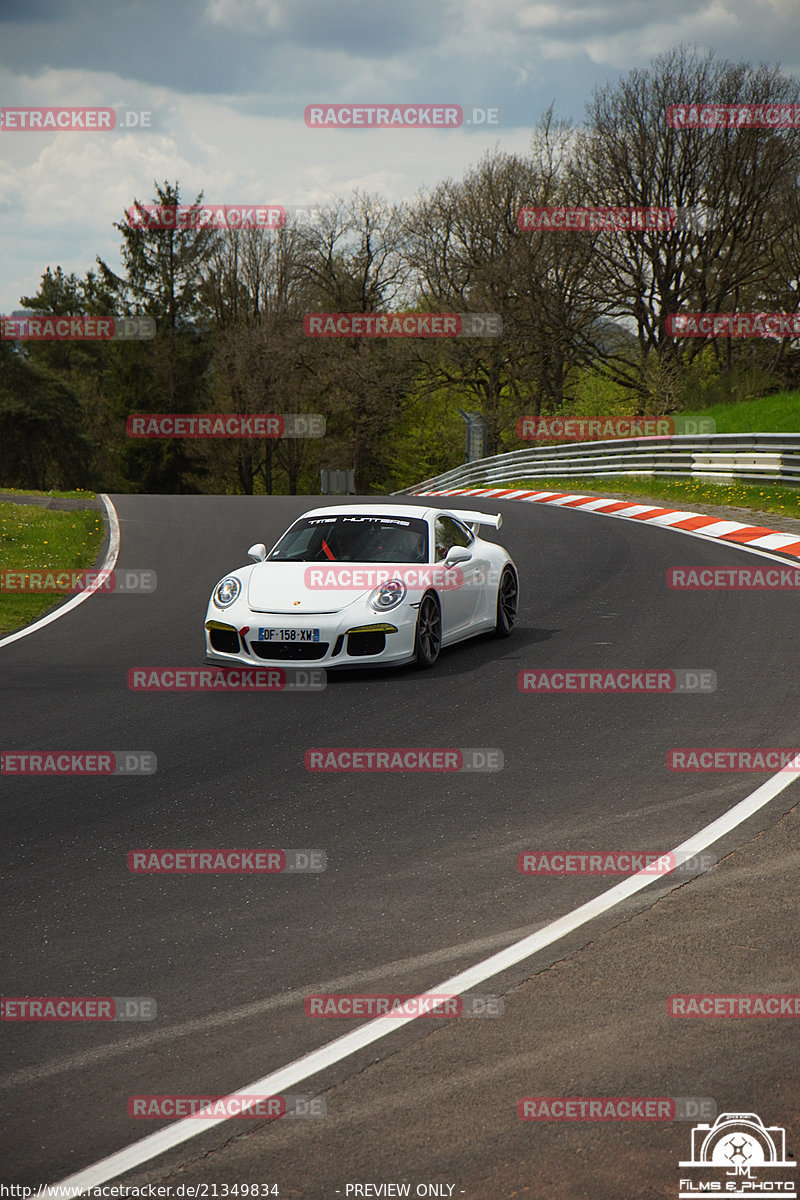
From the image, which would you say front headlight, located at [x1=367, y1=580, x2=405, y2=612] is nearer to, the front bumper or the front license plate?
the front bumper

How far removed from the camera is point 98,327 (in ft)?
224

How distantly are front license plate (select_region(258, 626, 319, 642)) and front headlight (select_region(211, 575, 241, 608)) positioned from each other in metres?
0.56

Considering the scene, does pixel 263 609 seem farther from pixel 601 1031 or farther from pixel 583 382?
pixel 583 382

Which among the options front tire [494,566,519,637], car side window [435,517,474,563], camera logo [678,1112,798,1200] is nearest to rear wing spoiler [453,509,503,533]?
car side window [435,517,474,563]

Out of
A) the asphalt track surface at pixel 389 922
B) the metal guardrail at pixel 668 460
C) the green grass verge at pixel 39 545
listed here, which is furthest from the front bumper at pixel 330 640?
the metal guardrail at pixel 668 460

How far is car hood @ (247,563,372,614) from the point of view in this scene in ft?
31.9

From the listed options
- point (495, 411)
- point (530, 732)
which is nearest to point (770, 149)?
point (495, 411)

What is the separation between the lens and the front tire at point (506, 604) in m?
11.3

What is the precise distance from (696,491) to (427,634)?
1587 cm

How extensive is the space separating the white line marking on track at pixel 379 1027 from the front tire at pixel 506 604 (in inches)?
200

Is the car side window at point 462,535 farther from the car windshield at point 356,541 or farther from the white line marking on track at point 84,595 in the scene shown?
the white line marking on track at point 84,595

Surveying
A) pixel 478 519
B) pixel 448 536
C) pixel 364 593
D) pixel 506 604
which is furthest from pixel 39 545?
pixel 364 593

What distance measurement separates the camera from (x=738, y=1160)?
3354mm

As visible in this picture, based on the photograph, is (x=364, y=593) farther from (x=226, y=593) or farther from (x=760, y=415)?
(x=760, y=415)
